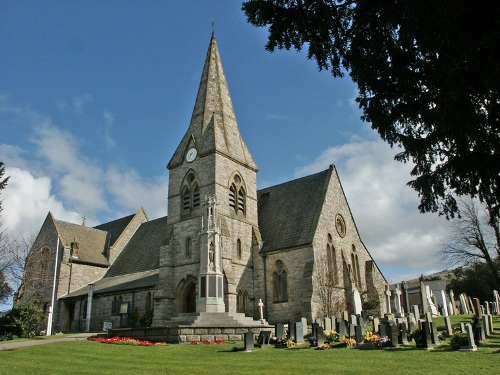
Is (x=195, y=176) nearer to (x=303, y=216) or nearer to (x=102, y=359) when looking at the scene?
(x=303, y=216)

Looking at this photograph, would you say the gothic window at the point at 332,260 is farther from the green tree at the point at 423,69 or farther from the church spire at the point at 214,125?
the green tree at the point at 423,69

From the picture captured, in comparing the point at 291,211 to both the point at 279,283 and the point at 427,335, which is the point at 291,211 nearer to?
the point at 279,283

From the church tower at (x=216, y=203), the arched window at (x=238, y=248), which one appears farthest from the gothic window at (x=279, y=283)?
the arched window at (x=238, y=248)

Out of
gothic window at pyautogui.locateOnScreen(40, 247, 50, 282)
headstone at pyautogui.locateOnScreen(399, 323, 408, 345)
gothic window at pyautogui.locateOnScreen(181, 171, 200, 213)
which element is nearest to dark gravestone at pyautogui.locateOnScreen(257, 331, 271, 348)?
headstone at pyautogui.locateOnScreen(399, 323, 408, 345)

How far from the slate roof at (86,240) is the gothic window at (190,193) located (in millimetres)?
12437

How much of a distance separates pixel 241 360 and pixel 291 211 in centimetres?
1811

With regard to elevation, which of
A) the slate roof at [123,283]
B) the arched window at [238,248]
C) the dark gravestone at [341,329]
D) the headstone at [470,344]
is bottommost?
the headstone at [470,344]

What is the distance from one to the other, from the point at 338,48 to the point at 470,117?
2569 millimetres

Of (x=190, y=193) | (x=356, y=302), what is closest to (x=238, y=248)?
(x=190, y=193)

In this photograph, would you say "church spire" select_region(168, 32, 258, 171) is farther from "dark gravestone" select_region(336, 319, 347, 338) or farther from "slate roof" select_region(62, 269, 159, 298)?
"dark gravestone" select_region(336, 319, 347, 338)

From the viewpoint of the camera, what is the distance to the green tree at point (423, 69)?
627 cm

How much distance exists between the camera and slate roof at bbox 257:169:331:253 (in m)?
28.3

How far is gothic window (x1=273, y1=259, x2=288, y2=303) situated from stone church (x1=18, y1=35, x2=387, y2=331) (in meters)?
0.06

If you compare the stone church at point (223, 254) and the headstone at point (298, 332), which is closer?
the headstone at point (298, 332)
